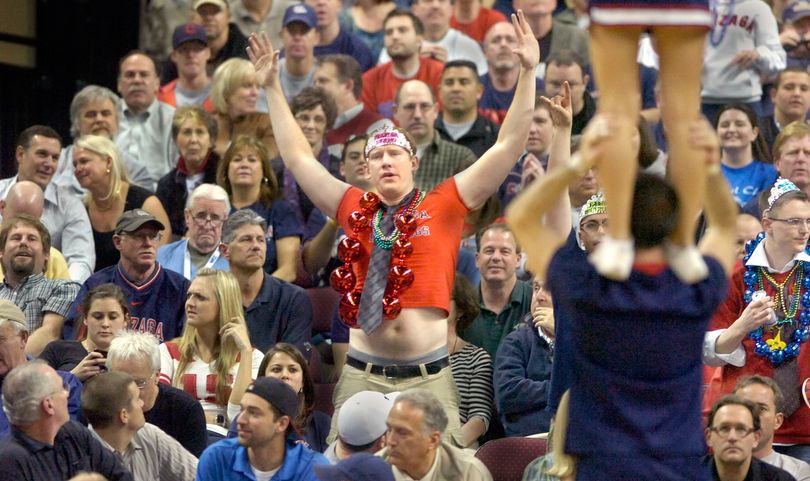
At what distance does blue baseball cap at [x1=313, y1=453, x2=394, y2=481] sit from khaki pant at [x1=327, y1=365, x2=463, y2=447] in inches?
33.9

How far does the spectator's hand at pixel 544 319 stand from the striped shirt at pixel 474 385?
0.42 metres

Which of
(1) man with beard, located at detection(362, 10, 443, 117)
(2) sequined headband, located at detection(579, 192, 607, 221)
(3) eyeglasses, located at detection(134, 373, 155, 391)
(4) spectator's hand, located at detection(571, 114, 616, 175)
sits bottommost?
(3) eyeglasses, located at detection(134, 373, 155, 391)

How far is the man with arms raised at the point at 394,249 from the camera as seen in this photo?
6652 millimetres

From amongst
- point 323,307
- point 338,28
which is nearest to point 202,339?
point 323,307

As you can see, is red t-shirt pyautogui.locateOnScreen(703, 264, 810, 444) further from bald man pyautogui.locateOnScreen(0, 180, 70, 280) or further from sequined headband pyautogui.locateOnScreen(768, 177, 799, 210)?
bald man pyautogui.locateOnScreen(0, 180, 70, 280)

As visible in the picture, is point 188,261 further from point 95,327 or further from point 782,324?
point 782,324

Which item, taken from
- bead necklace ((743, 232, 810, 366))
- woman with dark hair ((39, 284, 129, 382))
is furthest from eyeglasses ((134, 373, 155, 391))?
bead necklace ((743, 232, 810, 366))

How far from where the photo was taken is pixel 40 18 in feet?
40.0

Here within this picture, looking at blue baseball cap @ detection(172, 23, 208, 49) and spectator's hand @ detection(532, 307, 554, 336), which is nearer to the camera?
spectator's hand @ detection(532, 307, 554, 336)

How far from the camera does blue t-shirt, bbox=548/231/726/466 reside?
4.45m

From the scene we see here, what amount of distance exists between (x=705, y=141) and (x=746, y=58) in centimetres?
637

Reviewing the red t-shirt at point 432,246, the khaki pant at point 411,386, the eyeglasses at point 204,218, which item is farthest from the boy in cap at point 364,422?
the eyeglasses at point 204,218

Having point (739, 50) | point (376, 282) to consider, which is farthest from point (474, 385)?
point (739, 50)

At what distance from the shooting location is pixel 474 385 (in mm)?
7676
